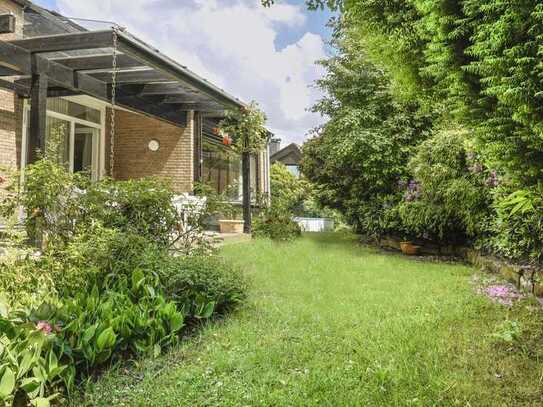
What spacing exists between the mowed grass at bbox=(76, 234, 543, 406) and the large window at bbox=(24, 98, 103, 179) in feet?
22.7

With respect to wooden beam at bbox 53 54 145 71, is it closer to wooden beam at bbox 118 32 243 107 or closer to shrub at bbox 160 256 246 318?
wooden beam at bbox 118 32 243 107

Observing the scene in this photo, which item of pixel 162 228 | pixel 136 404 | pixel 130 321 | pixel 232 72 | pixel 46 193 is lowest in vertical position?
pixel 136 404

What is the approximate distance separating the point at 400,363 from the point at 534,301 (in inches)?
93.8

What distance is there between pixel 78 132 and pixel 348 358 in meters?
9.53

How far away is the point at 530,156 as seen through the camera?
2766 mm

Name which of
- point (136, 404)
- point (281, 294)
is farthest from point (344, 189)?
point (136, 404)

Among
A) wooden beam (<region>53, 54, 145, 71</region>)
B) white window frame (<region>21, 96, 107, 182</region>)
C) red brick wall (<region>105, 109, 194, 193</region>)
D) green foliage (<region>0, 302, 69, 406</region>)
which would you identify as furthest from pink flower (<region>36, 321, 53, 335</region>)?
red brick wall (<region>105, 109, 194, 193</region>)

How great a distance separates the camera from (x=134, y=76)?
8297 millimetres

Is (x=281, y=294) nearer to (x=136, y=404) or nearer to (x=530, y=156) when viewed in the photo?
(x=136, y=404)

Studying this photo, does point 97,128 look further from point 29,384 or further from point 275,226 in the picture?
point 29,384

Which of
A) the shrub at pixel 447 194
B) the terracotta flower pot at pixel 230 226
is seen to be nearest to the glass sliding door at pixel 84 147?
the terracotta flower pot at pixel 230 226

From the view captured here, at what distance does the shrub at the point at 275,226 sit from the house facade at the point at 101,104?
1741 millimetres

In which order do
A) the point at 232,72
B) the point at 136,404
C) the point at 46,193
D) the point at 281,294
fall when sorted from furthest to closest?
the point at 232,72 → the point at 281,294 → the point at 46,193 → the point at 136,404

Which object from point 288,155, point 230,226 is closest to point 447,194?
point 230,226
